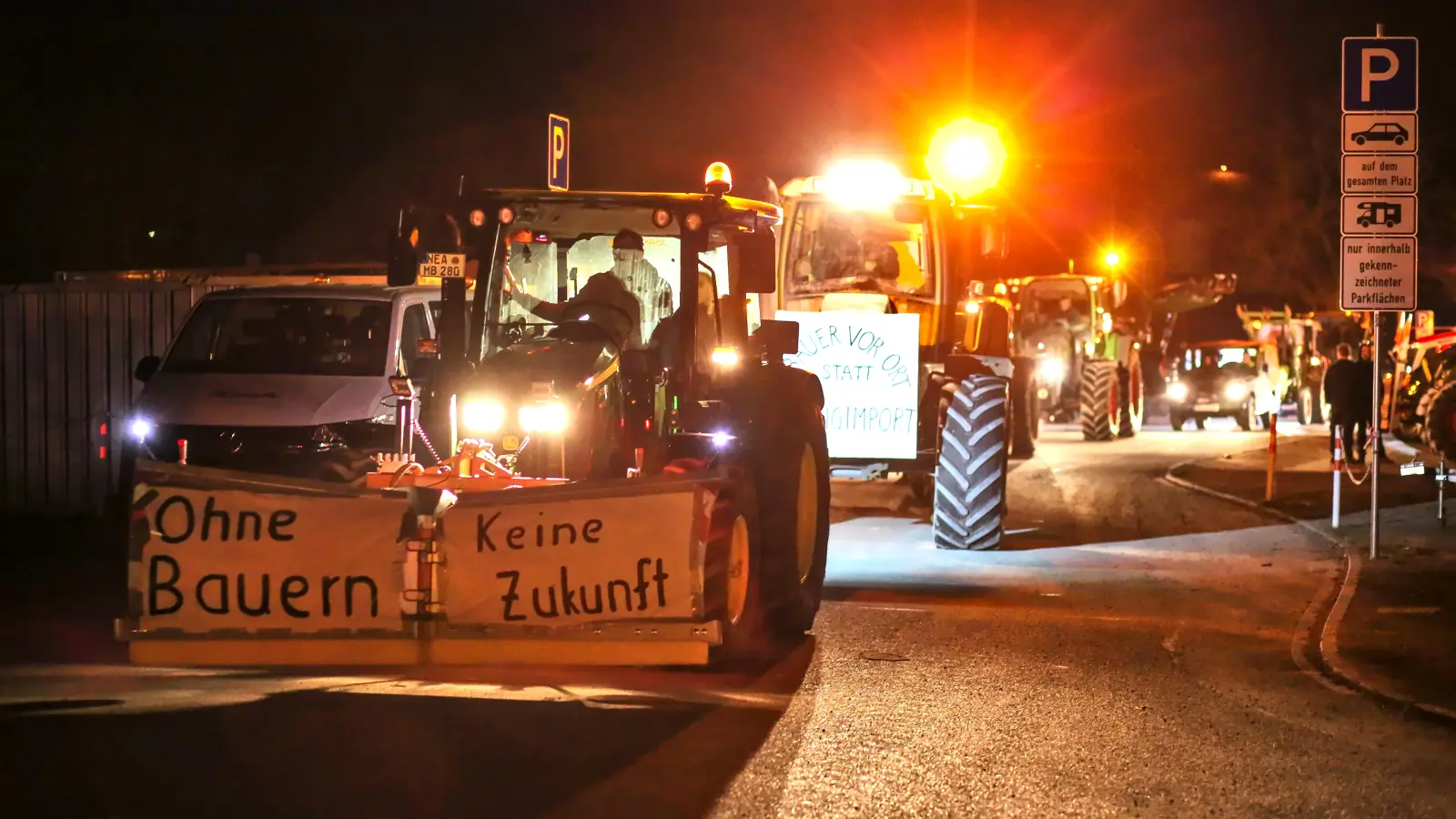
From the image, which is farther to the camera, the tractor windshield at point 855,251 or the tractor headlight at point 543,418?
the tractor windshield at point 855,251

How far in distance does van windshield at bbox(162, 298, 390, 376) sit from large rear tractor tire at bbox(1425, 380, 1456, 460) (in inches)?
527

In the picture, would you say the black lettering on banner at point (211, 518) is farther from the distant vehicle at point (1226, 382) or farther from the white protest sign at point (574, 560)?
the distant vehicle at point (1226, 382)

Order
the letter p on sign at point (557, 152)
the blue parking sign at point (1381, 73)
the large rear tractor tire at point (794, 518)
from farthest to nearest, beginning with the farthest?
1. the letter p on sign at point (557, 152)
2. the blue parking sign at point (1381, 73)
3. the large rear tractor tire at point (794, 518)

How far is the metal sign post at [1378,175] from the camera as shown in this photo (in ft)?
44.8

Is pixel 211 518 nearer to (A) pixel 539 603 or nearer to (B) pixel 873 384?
(A) pixel 539 603

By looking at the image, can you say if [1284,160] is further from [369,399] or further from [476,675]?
[476,675]

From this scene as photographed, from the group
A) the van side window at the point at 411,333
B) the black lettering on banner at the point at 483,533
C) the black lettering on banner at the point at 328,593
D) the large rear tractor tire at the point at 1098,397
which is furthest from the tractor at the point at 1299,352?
the black lettering on banner at the point at 328,593

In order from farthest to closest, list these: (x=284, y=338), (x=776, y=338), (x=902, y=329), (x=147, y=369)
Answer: (x=902, y=329), (x=284, y=338), (x=147, y=369), (x=776, y=338)

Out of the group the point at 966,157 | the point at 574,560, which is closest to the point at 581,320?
the point at 574,560

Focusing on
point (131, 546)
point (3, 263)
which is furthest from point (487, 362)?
point (3, 263)

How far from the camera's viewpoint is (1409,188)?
13.8m

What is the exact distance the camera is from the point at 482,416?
916 cm

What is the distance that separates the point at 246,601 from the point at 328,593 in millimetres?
372

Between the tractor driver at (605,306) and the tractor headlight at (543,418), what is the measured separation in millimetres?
894
